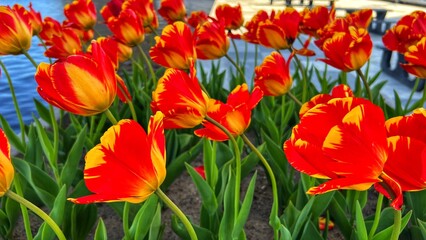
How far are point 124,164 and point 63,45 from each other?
942 mm

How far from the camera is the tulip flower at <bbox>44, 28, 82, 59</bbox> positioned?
1.34 metres

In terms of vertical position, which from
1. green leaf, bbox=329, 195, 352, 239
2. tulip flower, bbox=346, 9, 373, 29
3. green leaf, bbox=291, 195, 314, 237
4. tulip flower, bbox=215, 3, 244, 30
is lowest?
green leaf, bbox=329, 195, 352, 239

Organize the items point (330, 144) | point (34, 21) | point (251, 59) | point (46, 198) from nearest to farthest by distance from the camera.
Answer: point (330, 144)
point (46, 198)
point (34, 21)
point (251, 59)

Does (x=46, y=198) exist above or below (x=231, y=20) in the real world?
below

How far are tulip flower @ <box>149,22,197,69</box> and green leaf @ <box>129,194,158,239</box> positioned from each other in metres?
0.32

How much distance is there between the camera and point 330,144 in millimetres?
449

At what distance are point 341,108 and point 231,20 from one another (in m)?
1.41

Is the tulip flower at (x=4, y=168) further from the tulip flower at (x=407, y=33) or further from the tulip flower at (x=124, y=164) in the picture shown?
the tulip flower at (x=407, y=33)

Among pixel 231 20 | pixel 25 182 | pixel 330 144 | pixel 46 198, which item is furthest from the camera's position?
pixel 231 20

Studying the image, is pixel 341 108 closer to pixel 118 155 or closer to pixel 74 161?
pixel 118 155

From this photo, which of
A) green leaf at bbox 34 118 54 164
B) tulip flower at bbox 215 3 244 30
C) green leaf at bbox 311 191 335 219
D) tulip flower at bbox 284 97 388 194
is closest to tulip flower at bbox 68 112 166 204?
tulip flower at bbox 284 97 388 194

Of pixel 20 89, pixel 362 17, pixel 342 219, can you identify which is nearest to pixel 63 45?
pixel 342 219

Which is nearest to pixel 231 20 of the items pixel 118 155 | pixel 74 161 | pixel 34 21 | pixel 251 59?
pixel 34 21

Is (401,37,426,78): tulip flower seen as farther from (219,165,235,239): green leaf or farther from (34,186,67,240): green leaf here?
(34,186,67,240): green leaf
